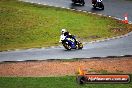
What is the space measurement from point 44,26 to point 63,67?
12857mm

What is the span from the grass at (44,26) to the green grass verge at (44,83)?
8.02 m

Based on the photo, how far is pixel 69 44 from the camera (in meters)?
29.9

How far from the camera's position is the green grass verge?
23.0 metres

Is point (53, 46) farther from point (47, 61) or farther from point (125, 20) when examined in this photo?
point (125, 20)

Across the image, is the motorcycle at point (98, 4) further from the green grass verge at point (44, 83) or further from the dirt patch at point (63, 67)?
the green grass verge at point (44, 83)

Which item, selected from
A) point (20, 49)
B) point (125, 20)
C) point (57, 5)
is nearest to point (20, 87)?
point (20, 49)

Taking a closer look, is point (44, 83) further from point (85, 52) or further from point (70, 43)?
point (70, 43)

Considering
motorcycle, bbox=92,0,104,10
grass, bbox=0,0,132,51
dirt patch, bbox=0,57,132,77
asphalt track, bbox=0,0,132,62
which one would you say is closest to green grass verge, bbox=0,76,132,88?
dirt patch, bbox=0,57,132,77

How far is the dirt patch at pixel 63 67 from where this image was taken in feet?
83.1

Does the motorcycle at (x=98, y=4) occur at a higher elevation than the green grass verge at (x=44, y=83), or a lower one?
higher

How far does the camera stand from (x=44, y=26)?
126 feet

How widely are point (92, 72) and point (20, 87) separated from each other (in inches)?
187

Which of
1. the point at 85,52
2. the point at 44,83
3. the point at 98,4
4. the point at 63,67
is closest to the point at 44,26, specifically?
the point at 98,4

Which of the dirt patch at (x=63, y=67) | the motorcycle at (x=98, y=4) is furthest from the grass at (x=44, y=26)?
the dirt patch at (x=63, y=67)
